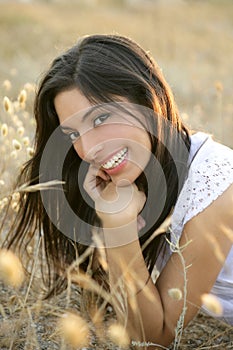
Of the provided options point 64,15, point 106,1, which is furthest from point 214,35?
point 106,1

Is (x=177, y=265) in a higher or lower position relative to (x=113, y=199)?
lower

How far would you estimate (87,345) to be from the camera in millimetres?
1963

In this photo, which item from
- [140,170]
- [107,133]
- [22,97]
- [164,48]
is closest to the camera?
[107,133]

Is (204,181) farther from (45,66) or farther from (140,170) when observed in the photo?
(45,66)

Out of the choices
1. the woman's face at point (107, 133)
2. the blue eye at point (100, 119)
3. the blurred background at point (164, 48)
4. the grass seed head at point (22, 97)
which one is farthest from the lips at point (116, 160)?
the blurred background at point (164, 48)

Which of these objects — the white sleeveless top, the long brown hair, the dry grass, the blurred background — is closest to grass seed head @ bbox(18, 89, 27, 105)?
the dry grass

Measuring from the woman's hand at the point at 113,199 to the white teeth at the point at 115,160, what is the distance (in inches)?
2.6

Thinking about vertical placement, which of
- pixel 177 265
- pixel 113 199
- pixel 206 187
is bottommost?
pixel 177 265

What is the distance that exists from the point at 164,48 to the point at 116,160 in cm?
852

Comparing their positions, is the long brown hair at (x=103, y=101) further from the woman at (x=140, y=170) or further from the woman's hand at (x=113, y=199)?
the woman's hand at (x=113, y=199)

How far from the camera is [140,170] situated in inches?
78.2

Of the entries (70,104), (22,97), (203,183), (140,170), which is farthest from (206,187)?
(22,97)

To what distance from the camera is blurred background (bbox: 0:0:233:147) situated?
616cm

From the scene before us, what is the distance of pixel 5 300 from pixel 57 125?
67 cm
